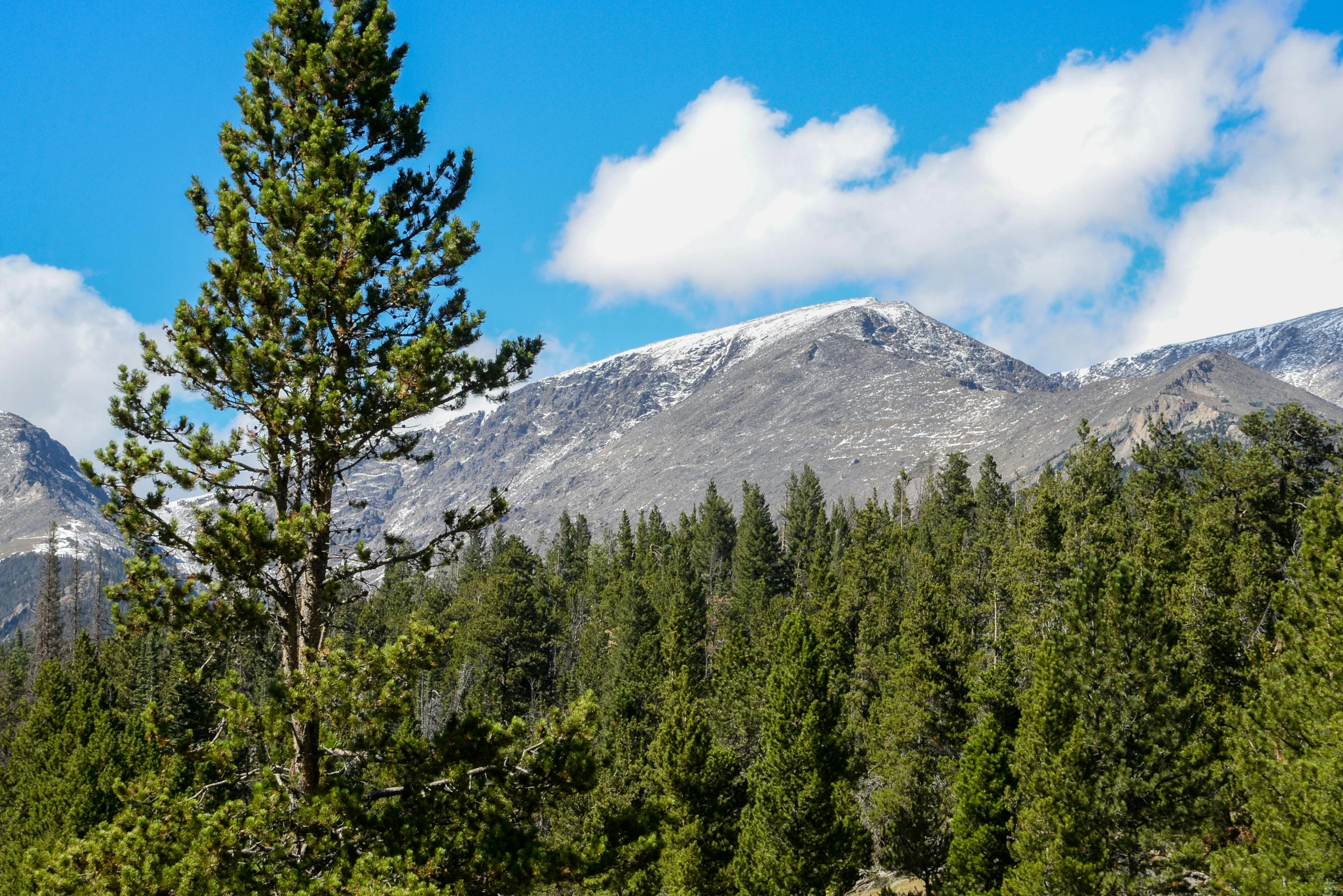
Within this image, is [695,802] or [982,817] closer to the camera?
[982,817]

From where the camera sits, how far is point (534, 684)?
202 feet

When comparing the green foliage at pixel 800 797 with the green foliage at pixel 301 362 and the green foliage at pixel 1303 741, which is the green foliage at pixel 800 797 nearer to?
the green foliage at pixel 1303 741

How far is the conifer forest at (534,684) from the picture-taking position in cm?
966

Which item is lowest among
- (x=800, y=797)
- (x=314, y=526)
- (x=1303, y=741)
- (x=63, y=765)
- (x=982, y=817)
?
(x=982, y=817)

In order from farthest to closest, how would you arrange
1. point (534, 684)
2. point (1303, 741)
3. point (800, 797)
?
Result: point (534, 684)
point (800, 797)
point (1303, 741)

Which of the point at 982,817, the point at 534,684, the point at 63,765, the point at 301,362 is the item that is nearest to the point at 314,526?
the point at 301,362

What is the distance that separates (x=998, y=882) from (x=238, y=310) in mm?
27967

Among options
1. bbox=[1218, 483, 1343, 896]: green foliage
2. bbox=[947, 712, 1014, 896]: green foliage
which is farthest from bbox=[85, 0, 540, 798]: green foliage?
bbox=[947, 712, 1014, 896]: green foliage

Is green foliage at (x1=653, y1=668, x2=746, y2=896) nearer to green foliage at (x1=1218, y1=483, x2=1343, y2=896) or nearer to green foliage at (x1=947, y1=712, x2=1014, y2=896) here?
green foliage at (x1=947, y1=712, x2=1014, y2=896)

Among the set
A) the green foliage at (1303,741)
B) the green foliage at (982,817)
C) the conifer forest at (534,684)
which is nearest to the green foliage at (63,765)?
the conifer forest at (534,684)

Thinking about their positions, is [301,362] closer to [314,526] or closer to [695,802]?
[314,526]

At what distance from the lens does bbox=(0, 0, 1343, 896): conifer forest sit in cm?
966

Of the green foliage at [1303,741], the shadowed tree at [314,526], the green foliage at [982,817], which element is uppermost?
the shadowed tree at [314,526]

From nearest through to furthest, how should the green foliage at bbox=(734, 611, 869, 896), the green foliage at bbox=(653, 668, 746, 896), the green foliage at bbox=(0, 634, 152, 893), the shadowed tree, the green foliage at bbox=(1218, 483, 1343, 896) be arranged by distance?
the shadowed tree → the green foliage at bbox=(1218, 483, 1343, 896) → the green foliage at bbox=(734, 611, 869, 896) → the green foliage at bbox=(653, 668, 746, 896) → the green foliage at bbox=(0, 634, 152, 893)
